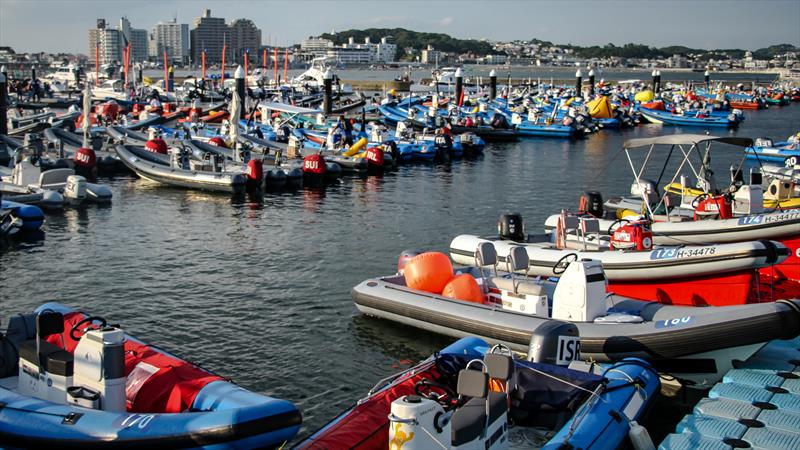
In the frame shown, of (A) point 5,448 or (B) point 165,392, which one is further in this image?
(B) point 165,392

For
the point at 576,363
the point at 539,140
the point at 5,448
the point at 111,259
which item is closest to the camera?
the point at 5,448

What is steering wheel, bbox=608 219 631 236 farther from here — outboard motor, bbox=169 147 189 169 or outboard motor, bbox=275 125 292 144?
outboard motor, bbox=275 125 292 144

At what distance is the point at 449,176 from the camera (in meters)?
34.8

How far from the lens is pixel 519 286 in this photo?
42.6ft

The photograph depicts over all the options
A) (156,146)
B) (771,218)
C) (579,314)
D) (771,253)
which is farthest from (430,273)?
(156,146)

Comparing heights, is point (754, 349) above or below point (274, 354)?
above

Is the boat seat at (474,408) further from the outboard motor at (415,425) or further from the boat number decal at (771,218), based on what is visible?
the boat number decal at (771,218)

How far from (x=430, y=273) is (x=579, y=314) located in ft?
9.62

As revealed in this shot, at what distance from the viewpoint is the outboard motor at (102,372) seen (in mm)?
8664

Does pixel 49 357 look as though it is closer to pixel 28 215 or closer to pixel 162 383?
pixel 162 383

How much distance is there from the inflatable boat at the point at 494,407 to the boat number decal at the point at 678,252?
393 centimetres

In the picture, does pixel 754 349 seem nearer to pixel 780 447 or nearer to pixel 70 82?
pixel 780 447

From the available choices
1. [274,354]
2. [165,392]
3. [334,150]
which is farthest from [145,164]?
[165,392]

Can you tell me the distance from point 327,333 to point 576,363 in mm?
5531
